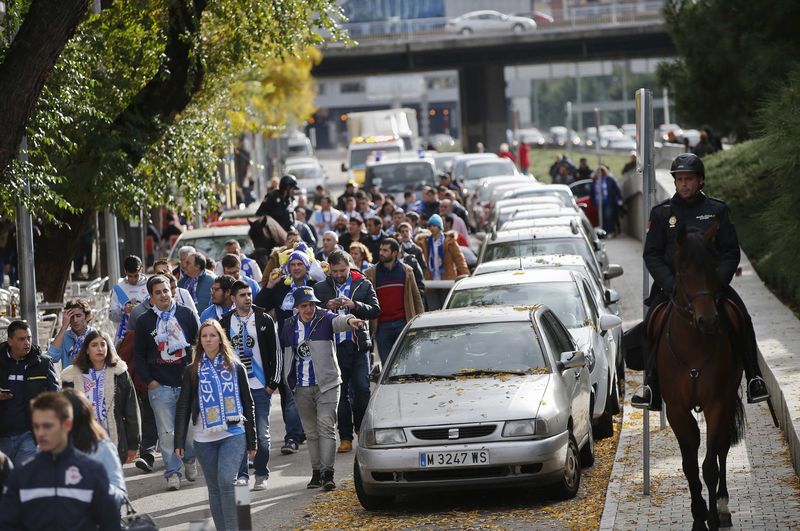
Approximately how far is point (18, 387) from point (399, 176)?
28.2m

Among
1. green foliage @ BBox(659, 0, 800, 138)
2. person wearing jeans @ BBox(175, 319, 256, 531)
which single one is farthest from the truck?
person wearing jeans @ BBox(175, 319, 256, 531)

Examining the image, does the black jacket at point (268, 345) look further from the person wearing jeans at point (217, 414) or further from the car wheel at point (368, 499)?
the person wearing jeans at point (217, 414)

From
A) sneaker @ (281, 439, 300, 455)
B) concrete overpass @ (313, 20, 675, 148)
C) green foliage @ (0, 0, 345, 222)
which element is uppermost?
concrete overpass @ (313, 20, 675, 148)

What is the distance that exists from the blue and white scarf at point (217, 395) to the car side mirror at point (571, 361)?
118 inches

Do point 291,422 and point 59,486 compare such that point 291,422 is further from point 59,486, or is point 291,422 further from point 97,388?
point 59,486

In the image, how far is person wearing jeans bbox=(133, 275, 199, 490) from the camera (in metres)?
13.6

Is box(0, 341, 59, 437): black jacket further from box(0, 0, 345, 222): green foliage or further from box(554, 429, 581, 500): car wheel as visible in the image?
box(0, 0, 345, 222): green foliage

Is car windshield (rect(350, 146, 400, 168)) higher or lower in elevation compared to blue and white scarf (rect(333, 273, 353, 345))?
higher

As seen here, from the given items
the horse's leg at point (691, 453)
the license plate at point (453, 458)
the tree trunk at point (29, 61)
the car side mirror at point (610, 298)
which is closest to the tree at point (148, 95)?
the tree trunk at point (29, 61)

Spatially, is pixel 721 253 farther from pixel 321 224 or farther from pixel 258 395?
pixel 321 224

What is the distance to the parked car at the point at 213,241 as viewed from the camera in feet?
75.4

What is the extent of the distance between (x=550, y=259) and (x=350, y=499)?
5871 millimetres

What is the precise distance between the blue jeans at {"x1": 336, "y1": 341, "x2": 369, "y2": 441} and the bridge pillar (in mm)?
64846

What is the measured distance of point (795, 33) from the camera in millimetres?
21578
